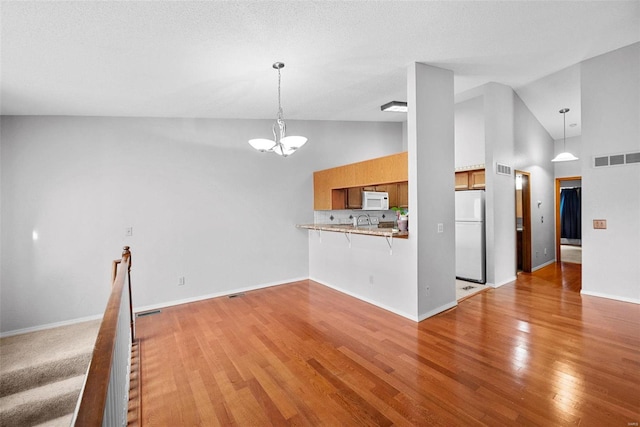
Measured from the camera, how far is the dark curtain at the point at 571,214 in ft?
32.8

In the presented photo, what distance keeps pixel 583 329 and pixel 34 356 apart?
5986 millimetres

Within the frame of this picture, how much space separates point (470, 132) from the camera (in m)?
5.51

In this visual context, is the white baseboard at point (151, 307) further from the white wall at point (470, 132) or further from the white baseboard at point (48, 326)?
the white wall at point (470, 132)

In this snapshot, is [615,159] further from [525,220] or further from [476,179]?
[525,220]

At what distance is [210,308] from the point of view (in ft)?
14.2

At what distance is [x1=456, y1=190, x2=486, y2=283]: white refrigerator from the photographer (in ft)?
16.9

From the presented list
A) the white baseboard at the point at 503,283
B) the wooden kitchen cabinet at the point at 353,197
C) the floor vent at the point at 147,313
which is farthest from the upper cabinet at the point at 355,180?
the floor vent at the point at 147,313

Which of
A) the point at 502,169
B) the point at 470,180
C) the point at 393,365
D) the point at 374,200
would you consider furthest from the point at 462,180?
the point at 393,365

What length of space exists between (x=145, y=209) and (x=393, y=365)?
3.90m

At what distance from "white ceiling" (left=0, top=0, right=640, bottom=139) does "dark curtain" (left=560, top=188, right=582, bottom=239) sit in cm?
754

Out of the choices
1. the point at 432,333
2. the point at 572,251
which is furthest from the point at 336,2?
the point at 572,251

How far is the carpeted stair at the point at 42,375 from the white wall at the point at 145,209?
44cm

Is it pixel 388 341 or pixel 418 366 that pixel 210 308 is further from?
pixel 418 366

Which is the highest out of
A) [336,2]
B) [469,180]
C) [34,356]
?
[336,2]
